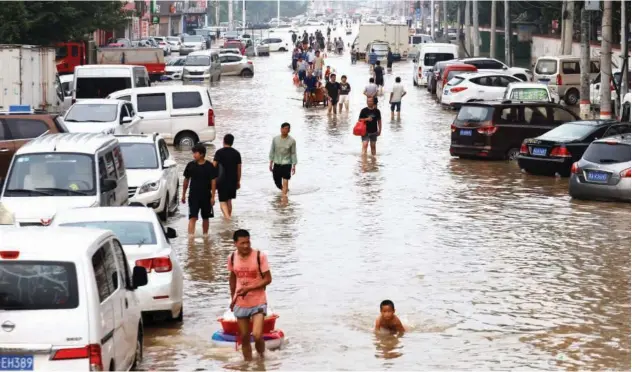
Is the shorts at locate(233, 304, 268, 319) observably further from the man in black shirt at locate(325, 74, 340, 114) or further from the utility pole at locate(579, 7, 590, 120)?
the man in black shirt at locate(325, 74, 340, 114)

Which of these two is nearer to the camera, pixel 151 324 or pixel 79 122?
pixel 151 324

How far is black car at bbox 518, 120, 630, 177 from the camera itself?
96.7 feet

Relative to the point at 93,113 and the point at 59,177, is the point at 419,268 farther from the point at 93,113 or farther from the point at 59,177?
the point at 93,113

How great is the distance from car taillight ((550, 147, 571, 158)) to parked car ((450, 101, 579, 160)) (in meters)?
3.07

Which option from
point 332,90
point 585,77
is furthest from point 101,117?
point 585,77

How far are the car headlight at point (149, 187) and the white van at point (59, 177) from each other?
2.49 metres

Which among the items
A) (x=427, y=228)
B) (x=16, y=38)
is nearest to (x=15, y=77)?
(x=16, y=38)

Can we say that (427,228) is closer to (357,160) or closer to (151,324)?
(151,324)

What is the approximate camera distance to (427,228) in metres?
22.8

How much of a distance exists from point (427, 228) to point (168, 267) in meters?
8.57

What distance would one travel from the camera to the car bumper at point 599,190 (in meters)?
25.7

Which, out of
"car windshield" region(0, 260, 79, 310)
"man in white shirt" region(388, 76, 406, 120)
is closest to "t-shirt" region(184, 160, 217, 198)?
"car windshield" region(0, 260, 79, 310)

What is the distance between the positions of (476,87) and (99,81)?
1319 centimetres

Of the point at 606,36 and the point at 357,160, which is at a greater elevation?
the point at 606,36
